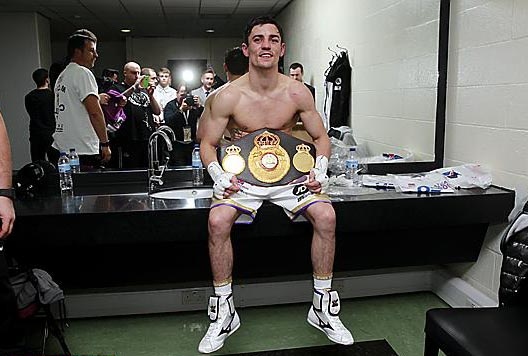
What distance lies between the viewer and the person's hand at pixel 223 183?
82.2 inches

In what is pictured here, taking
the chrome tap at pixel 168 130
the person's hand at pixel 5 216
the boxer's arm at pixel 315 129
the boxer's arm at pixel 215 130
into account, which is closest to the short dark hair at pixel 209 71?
the chrome tap at pixel 168 130

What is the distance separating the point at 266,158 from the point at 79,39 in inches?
50.2

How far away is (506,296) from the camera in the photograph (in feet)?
6.33

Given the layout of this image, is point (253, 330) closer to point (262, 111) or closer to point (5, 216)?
point (262, 111)

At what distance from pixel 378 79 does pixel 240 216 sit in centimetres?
157

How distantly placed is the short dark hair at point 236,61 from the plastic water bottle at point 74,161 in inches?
38.7

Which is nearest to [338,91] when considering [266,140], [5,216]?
[266,140]

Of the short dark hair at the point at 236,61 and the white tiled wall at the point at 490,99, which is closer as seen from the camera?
the white tiled wall at the point at 490,99

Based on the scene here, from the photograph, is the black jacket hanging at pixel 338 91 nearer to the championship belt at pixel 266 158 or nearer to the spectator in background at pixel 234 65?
the spectator in background at pixel 234 65

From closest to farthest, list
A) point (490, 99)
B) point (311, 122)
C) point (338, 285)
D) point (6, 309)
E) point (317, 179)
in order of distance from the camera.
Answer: point (6, 309) < point (317, 179) < point (311, 122) < point (490, 99) < point (338, 285)

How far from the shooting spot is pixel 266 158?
2.18 meters

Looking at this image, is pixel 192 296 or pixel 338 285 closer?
pixel 192 296

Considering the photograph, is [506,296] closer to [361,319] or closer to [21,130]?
[361,319]

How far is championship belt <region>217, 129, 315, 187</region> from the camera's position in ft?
7.13
